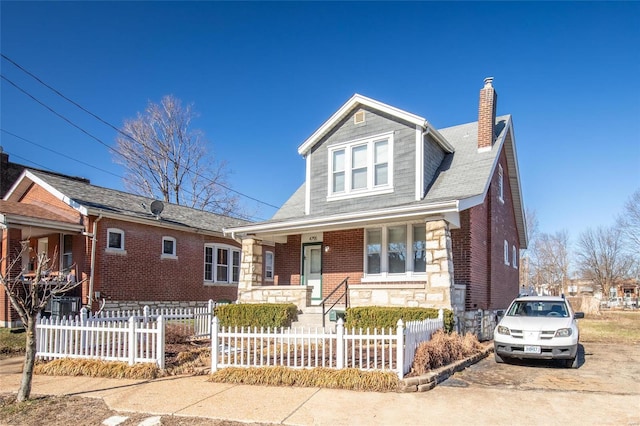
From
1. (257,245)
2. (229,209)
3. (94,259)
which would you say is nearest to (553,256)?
(229,209)

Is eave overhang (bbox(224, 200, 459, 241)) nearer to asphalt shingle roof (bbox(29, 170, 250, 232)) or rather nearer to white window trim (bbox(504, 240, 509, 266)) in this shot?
asphalt shingle roof (bbox(29, 170, 250, 232))

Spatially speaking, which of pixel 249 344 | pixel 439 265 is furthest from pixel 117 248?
pixel 439 265

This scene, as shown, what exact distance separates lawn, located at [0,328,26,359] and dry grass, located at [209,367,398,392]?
7.16 metres

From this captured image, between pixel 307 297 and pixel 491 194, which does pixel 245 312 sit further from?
pixel 491 194

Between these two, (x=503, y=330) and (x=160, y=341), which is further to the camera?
(x=503, y=330)

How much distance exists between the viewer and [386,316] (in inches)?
453

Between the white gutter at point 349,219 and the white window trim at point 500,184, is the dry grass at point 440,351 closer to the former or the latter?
the white gutter at point 349,219

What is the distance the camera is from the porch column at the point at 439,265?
38.6ft

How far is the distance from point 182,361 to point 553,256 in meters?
52.2

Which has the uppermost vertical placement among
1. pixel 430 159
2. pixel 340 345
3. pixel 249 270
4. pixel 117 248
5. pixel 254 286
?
pixel 430 159

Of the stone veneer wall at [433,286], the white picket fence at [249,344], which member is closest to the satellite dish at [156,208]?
the white picket fence at [249,344]

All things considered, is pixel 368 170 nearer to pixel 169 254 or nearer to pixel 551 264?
pixel 169 254

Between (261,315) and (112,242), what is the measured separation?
7.21 m

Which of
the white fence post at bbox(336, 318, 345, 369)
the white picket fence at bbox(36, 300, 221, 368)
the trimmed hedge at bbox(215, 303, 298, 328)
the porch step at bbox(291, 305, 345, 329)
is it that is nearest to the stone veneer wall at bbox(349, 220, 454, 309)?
the porch step at bbox(291, 305, 345, 329)
